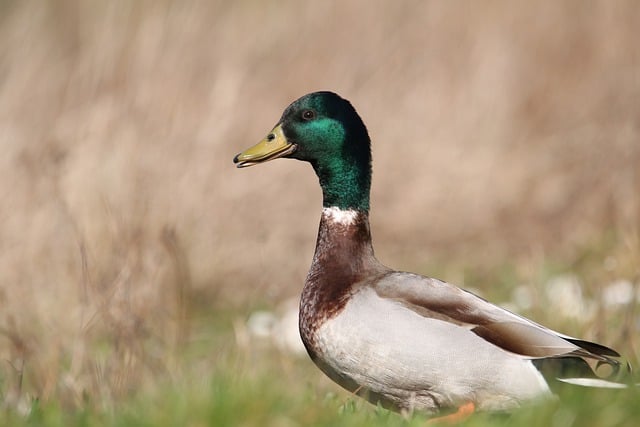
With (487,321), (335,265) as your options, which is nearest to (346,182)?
(335,265)

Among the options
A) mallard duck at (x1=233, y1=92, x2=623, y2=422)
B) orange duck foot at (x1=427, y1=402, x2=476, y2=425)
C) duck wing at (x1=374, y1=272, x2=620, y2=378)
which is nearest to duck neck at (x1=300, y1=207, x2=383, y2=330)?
mallard duck at (x1=233, y1=92, x2=623, y2=422)

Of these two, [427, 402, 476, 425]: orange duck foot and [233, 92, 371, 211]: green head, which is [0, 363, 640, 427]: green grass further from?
[233, 92, 371, 211]: green head

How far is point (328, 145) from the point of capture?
4867mm

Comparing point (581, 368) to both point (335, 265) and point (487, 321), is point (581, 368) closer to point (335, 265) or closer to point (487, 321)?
point (487, 321)

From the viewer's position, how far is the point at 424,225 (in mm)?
8922

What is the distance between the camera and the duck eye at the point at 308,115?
16.0 ft

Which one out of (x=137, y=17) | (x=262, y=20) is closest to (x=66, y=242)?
(x=137, y=17)

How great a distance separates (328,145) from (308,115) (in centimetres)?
14

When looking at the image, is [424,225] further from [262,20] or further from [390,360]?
[390,360]

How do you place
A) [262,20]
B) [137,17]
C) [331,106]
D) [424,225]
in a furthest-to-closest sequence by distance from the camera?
[424,225] → [262,20] → [137,17] → [331,106]

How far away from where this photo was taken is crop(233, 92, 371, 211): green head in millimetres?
4859

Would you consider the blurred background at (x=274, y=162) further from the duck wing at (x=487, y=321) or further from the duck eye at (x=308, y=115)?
the duck wing at (x=487, y=321)

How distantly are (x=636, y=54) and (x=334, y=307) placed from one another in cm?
557

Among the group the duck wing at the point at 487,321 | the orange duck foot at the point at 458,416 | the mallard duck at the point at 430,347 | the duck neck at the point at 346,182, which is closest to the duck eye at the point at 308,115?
the duck neck at the point at 346,182
